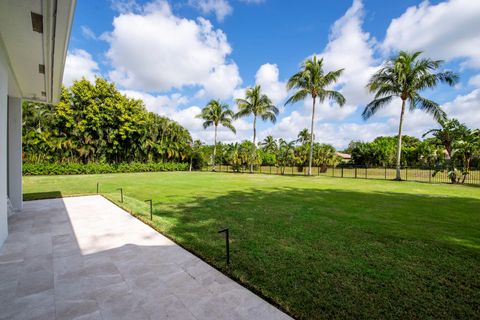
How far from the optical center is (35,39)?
377cm

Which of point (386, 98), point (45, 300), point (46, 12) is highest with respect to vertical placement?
point (386, 98)

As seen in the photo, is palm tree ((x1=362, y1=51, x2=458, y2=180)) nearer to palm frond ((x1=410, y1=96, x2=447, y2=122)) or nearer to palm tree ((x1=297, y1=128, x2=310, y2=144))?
palm frond ((x1=410, y1=96, x2=447, y2=122))

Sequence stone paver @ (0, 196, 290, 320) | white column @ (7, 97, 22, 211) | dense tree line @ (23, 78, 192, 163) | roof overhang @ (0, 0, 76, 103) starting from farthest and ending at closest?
dense tree line @ (23, 78, 192, 163) → white column @ (7, 97, 22, 211) → roof overhang @ (0, 0, 76, 103) → stone paver @ (0, 196, 290, 320)

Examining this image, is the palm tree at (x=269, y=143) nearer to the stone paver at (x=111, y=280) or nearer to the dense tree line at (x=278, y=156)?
the dense tree line at (x=278, y=156)

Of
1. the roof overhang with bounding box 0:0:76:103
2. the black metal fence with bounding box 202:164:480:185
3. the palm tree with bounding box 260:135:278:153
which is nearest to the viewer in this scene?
the roof overhang with bounding box 0:0:76:103

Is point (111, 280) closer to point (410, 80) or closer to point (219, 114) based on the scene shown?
point (410, 80)

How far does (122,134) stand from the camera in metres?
23.3

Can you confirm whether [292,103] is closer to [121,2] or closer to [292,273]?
[121,2]

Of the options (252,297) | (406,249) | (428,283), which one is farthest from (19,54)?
(406,249)

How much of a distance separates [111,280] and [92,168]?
2266 centimetres

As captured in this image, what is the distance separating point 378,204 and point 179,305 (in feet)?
24.4

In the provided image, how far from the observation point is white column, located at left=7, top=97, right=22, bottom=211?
237 inches

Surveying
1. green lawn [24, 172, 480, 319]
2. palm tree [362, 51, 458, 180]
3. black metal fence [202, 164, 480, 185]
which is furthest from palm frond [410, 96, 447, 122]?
green lawn [24, 172, 480, 319]

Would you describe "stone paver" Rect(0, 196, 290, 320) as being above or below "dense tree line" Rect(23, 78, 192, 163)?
below
